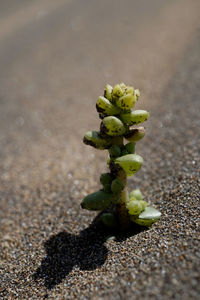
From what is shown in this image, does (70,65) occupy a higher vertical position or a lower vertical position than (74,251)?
higher

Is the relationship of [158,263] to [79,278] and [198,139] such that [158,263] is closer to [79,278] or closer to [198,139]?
[79,278]

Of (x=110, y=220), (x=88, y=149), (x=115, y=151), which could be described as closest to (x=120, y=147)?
(x=115, y=151)

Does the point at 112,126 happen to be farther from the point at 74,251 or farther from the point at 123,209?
the point at 74,251

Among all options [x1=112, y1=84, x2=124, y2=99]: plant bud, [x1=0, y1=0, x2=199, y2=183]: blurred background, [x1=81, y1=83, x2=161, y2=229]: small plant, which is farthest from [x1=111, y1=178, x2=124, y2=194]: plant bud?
[x1=0, y1=0, x2=199, y2=183]: blurred background

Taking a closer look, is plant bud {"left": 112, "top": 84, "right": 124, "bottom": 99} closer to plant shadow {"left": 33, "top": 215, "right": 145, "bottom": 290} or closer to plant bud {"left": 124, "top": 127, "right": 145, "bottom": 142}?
plant bud {"left": 124, "top": 127, "right": 145, "bottom": 142}

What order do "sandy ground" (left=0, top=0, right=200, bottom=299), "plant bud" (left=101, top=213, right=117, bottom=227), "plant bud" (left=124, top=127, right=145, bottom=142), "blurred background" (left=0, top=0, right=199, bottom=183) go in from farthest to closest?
"blurred background" (left=0, top=0, right=199, bottom=183) → "plant bud" (left=101, top=213, right=117, bottom=227) → "plant bud" (left=124, top=127, right=145, bottom=142) → "sandy ground" (left=0, top=0, right=200, bottom=299)

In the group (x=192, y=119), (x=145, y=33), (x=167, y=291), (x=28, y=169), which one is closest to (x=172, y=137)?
(x=192, y=119)
